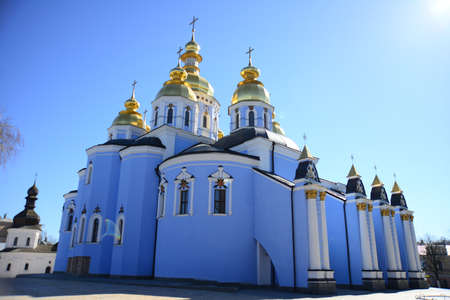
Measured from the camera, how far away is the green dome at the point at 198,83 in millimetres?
26062

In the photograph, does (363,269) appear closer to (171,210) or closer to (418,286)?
(418,286)

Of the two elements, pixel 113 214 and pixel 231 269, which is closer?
pixel 231 269

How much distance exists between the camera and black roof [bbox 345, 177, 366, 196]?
16.9m

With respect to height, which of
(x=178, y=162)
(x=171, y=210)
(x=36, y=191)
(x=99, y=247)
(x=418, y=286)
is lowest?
(x=418, y=286)

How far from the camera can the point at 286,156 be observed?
1889 centimetres

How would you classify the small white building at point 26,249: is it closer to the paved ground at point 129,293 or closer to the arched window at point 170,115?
the arched window at point 170,115

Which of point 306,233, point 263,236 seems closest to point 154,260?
point 263,236

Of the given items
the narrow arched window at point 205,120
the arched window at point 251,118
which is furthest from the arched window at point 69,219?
the arched window at point 251,118

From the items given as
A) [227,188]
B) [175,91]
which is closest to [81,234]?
[227,188]

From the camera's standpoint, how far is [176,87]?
71.9 ft

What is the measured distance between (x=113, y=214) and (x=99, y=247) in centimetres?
190

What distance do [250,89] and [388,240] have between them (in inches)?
457

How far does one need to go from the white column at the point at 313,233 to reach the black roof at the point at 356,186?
174 inches

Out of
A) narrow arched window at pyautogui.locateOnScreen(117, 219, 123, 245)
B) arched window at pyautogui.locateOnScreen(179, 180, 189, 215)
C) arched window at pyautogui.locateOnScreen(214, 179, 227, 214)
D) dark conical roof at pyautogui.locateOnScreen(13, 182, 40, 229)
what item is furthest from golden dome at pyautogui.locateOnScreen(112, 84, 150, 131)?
dark conical roof at pyautogui.locateOnScreen(13, 182, 40, 229)
